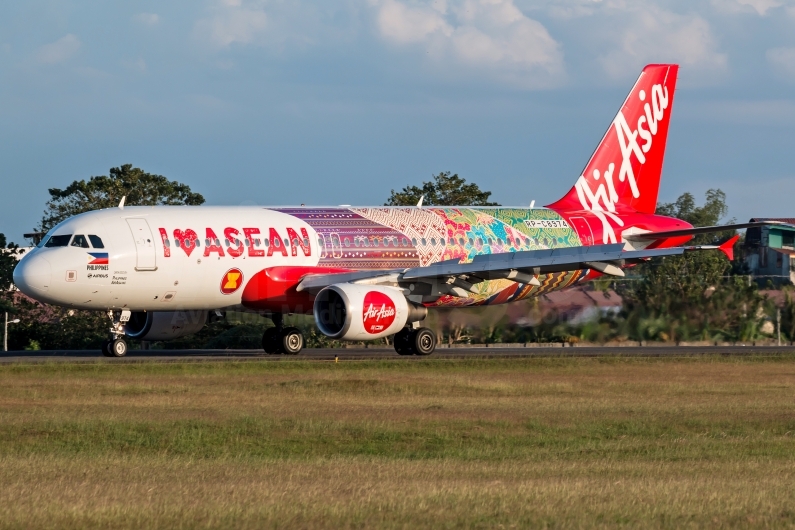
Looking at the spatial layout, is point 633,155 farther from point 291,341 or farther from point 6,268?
point 6,268

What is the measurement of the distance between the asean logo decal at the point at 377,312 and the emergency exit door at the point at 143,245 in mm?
5266

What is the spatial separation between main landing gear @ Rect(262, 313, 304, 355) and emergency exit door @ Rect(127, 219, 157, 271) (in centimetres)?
462

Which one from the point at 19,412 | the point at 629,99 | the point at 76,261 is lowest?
the point at 19,412

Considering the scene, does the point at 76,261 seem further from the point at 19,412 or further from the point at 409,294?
the point at 19,412

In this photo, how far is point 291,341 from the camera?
1406 inches

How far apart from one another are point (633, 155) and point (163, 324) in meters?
15.9

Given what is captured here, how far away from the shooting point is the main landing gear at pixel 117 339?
109ft

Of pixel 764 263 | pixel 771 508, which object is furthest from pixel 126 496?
pixel 764 263

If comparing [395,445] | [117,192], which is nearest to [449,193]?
[117,192]

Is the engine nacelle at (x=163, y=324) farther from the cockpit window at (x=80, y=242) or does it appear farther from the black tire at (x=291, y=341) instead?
the cockpit window at (x=80, y=242)

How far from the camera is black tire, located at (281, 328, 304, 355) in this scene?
35.7m

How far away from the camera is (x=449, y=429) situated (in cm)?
1888

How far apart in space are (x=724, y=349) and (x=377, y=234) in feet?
34.0

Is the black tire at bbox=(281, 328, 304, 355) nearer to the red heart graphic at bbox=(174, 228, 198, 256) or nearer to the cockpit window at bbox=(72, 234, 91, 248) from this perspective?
the red heart graphic at bbox=(174, 228, 198, 256)
